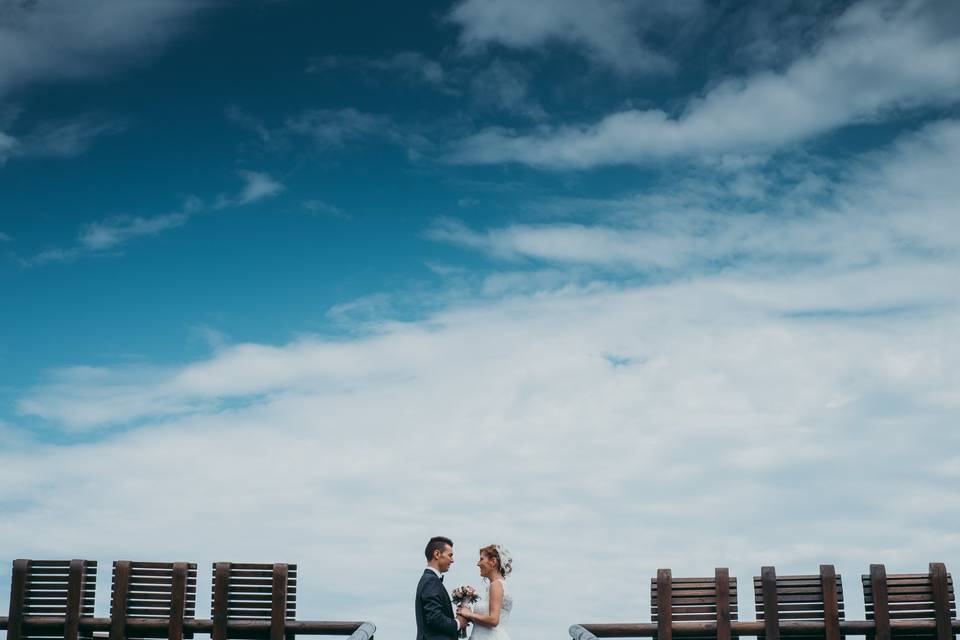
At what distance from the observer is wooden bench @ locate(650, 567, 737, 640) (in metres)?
14.9

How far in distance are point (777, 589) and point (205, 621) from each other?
8677mm

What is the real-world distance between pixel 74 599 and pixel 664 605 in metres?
9.17

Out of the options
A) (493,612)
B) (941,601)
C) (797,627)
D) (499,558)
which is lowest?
(797,627)

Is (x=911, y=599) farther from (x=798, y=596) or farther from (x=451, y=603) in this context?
(x=451, y=603)

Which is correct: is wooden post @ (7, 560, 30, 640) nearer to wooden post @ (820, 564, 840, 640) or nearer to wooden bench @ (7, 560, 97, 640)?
wooden bench @ (7, 560, 97, 640)

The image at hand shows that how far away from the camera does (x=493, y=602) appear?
11070 mm

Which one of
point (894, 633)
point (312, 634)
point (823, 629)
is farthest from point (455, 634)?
point (894, 633)

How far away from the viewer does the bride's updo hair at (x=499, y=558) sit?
11.2m

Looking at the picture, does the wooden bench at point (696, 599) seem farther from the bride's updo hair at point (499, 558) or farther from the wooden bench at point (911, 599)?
the bride's updo hair at point (499, 558)

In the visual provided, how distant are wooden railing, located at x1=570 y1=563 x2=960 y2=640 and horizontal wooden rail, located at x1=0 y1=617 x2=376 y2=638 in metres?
4.79

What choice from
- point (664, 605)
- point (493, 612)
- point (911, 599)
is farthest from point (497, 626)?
point (911, 599)

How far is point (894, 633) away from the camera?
15078mm

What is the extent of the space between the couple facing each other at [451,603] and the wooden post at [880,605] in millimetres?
6782

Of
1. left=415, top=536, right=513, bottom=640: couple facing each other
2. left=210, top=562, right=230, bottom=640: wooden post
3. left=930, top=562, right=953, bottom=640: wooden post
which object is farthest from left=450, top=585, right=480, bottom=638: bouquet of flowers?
left=930, top=562, right=953, bottom=640: wooden post
